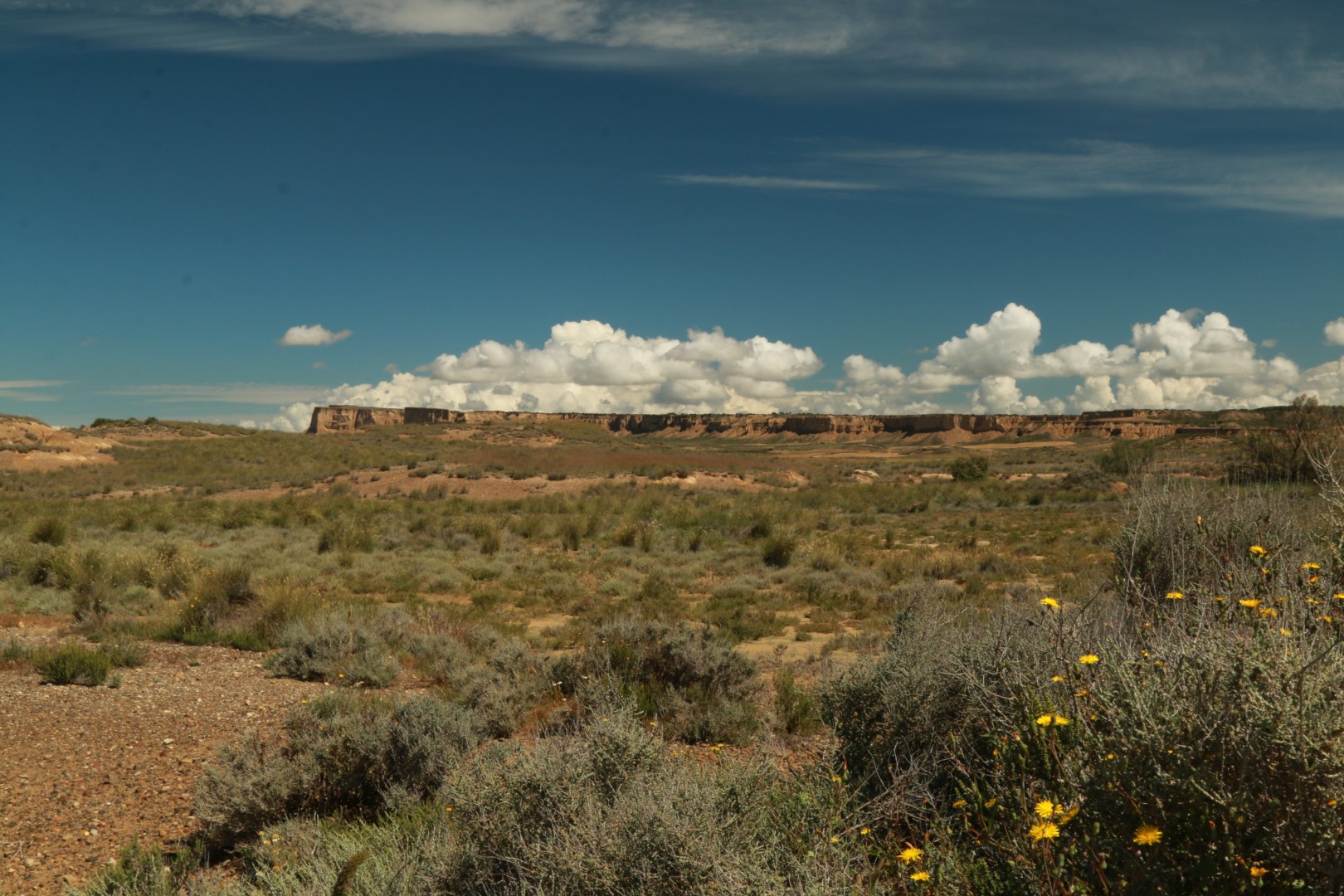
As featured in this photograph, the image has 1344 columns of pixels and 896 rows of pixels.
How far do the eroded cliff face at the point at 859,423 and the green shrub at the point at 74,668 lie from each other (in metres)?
103

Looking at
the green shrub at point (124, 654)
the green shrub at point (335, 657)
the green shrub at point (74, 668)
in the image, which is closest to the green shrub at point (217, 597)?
the green shrub at point (124, 654)

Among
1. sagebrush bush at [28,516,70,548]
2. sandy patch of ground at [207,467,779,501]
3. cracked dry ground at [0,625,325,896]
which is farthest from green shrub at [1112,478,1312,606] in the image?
sandy patch of ground at [207,467,779,501]

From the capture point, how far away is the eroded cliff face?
121 metres

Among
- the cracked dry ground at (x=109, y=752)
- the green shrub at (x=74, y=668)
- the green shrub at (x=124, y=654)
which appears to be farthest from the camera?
the green shrub at (x=124, y=654)

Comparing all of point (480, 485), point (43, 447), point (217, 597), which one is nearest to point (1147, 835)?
point (217, 597)

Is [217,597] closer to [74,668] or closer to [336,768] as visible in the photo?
[74,668]

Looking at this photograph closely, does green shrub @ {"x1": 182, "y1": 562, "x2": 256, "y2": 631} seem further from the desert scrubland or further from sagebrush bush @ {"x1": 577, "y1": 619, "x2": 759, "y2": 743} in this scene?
sagebrush bush @ {"x1": 577, "y1": 619, "x2": 759, "y2": 743}

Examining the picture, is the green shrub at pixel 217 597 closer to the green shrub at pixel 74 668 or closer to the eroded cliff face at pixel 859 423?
the green shrub at pixel 74 668

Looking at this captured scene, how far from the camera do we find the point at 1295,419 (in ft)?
98.5

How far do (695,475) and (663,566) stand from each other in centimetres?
2526

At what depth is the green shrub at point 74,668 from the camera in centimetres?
839

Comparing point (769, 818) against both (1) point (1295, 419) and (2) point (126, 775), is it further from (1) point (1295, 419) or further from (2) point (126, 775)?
(1) point (1295, 419)

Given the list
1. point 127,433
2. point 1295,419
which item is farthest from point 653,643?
point 127,433

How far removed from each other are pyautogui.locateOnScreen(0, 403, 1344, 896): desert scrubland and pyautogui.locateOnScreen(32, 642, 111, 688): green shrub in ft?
0.15
